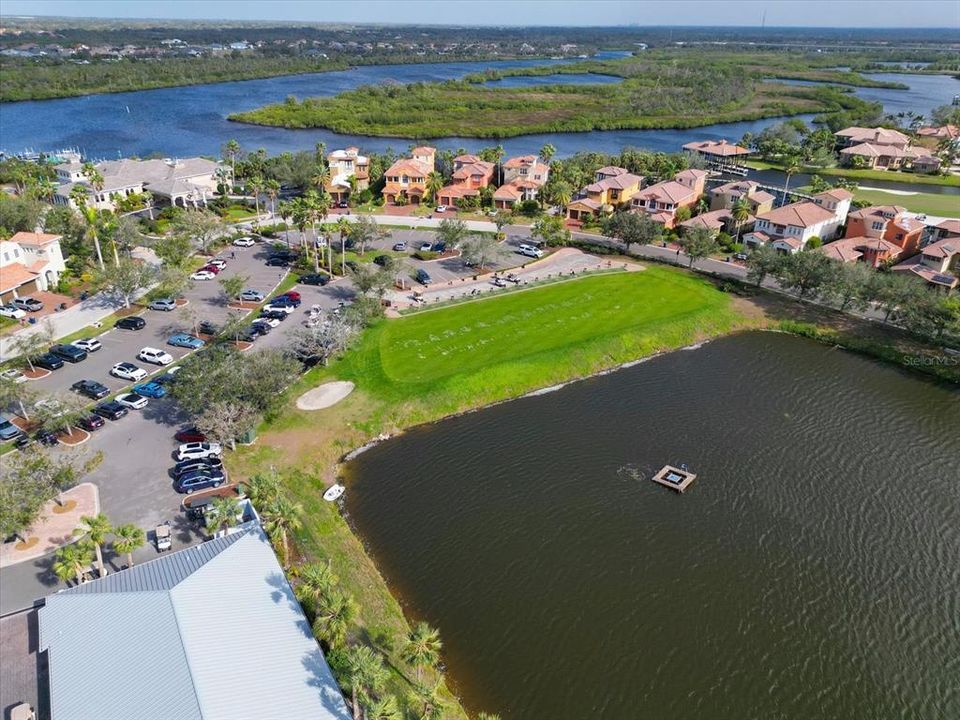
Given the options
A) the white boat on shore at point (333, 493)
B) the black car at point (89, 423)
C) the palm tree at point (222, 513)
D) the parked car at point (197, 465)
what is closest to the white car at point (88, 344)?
the black car at point (89, 423)

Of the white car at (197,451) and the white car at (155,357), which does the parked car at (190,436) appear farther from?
the white car at (155,357)

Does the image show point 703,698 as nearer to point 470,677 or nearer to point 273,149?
point 470,677

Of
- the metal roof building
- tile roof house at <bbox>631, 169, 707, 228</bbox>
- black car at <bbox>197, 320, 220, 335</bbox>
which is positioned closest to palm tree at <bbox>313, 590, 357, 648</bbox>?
the metal roof building

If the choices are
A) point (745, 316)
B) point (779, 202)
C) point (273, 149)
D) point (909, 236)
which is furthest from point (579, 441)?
point (273, 149)

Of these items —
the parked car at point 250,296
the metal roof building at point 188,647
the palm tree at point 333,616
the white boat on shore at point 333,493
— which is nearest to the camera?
the metal roof building at point 188,647

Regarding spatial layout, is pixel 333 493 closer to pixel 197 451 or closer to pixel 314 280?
pixel 197 451

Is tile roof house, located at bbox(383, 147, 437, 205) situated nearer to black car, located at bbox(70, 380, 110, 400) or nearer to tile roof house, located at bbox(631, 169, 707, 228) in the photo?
tile roof house, located at bbox(631, 169, 707, 228)
